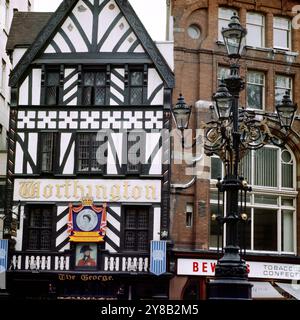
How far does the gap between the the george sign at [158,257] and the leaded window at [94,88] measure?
19.1ft

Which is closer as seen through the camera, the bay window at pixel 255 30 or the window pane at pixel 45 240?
the window pane at pixel 45 240

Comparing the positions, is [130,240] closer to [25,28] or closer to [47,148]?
[47,148]

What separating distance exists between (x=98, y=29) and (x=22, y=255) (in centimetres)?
902

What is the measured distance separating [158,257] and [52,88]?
25.2 feet

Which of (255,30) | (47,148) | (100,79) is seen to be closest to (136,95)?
(100,79)

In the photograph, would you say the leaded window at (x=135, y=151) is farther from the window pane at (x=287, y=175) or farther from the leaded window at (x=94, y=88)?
the window pane at (x=287, y=175)

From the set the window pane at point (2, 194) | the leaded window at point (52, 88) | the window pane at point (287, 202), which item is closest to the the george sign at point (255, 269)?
the window pane at point (287, 202)

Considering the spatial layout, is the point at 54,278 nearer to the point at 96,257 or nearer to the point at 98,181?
the point at 96,257

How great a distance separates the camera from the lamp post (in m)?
15.1

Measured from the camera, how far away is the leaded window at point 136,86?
28.4 metres

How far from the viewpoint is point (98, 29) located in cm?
2883

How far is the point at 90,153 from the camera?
2806 centimetres

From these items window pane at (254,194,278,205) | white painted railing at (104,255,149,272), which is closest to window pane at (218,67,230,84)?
window pane at (254,194,278,205)
